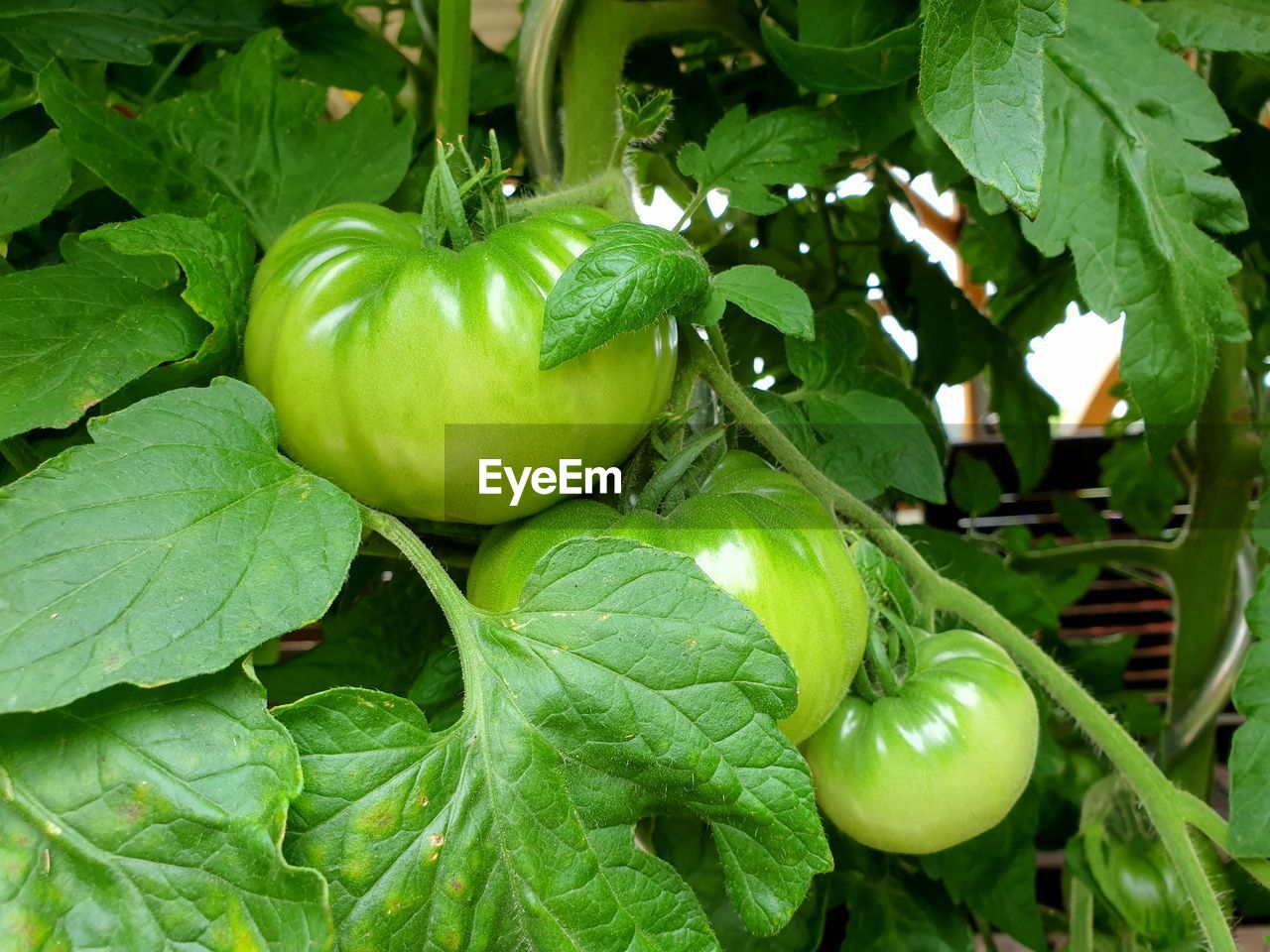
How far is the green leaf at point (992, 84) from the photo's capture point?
1.09 ft

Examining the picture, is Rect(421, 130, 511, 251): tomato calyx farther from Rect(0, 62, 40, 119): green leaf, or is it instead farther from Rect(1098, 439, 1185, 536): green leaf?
Rect(1098, 439, 1185, 536): green leaf

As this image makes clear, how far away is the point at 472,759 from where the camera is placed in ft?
1.11

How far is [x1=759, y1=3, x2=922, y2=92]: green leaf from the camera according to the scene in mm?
485

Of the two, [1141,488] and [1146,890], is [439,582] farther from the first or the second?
[1141,488]

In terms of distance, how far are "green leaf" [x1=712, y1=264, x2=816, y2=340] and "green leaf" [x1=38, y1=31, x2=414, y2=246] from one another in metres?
0.22

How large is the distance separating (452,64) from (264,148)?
11 cm

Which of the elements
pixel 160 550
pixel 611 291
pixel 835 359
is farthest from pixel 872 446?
pixel 160 550

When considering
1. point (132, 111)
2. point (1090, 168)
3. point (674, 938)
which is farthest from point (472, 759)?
point (132, 111)

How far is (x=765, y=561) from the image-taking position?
40 cm

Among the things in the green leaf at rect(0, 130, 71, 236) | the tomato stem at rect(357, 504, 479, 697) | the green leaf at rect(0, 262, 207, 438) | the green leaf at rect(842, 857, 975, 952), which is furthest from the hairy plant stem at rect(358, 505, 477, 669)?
the green leaf at rect(842, 857, 975, 952)

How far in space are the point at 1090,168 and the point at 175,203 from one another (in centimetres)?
45

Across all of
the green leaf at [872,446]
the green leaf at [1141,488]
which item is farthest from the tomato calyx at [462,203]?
the green leaf at [1141,488]

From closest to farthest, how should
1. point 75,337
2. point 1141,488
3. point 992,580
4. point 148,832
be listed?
point 148,832, point 75,337, point 992,580, point 1141,488

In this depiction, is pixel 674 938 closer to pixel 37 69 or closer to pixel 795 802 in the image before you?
pixel 795 802
